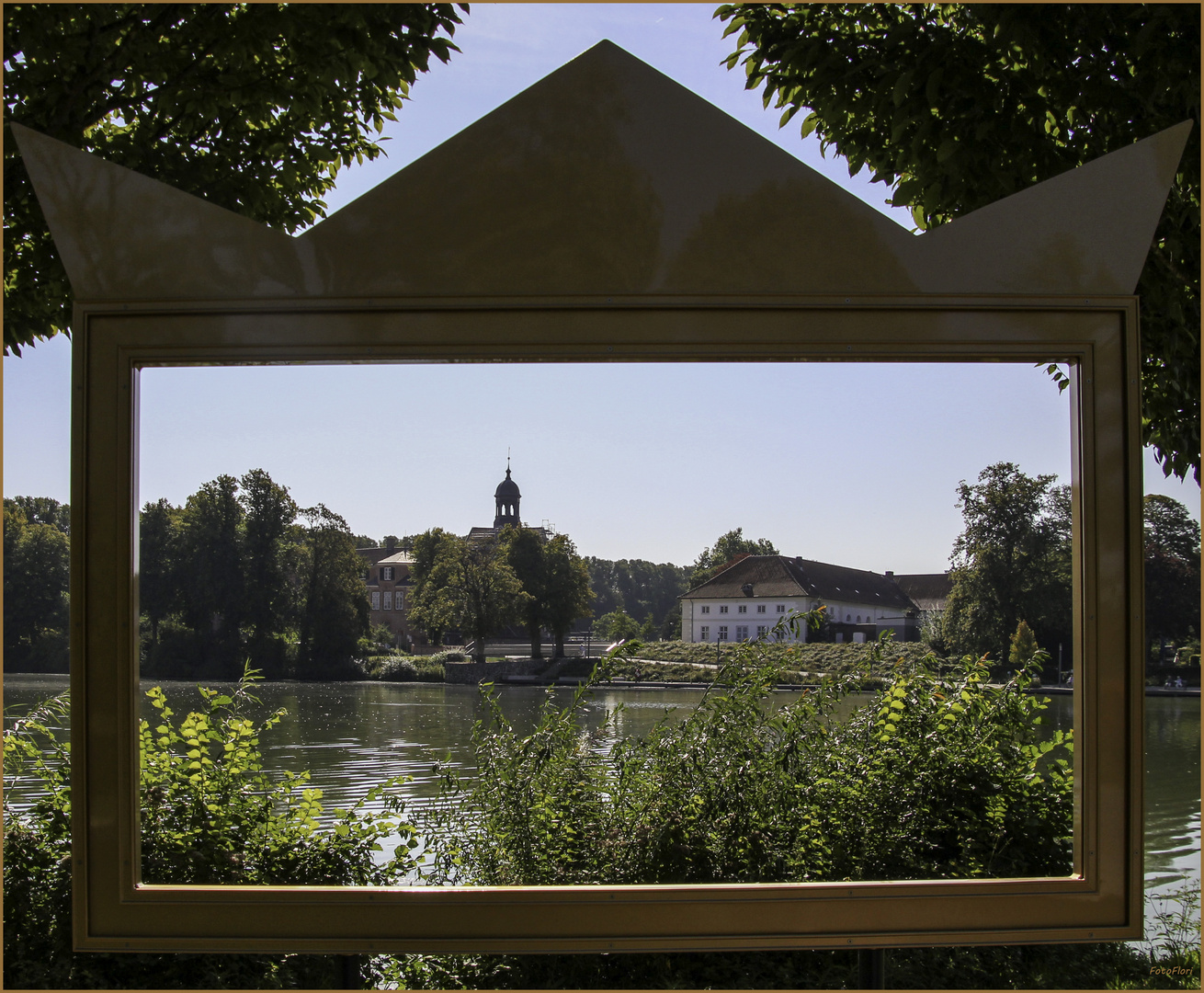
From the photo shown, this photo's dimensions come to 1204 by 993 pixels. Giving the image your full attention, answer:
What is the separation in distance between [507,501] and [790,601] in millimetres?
1214

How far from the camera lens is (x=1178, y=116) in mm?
3861

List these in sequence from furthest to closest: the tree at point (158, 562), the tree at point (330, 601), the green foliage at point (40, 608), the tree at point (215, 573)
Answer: the green foliage at point (40, 608) < the tree at point (330, 601) < the tree at point (215, 573) < the tree at point (158, 562)

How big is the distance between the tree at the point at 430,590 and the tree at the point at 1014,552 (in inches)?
80.2

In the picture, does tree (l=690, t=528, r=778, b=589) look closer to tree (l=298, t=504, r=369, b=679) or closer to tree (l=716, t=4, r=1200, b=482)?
tree (l=298, t=504, r=369, b=679)

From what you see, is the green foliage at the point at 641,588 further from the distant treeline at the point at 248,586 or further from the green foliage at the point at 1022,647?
the green foliage at the point at 1022,647

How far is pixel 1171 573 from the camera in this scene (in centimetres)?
378

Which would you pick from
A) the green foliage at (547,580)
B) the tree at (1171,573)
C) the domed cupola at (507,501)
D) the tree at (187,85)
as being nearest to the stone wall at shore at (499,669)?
the green foliage at (547,580)

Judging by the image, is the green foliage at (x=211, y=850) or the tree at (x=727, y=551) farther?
the green foliage at (x=211, y=850)

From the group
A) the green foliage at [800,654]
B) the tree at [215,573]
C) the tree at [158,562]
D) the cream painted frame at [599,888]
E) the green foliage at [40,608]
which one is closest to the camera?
the cream painted frame at [599,888]

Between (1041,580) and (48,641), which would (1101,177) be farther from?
(48,641)

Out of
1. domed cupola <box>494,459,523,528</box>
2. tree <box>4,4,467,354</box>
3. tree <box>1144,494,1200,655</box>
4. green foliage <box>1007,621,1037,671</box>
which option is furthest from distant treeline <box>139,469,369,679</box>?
tree <box>1144,494,1200,655</box>

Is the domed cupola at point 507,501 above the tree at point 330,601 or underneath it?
above

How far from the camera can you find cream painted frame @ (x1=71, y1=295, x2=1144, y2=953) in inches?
114

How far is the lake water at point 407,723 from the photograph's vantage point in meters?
3.46
